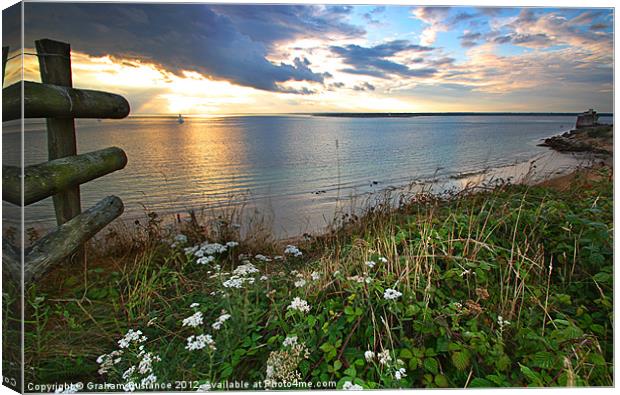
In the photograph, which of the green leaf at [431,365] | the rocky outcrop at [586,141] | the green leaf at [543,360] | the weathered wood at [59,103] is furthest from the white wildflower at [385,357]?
the weathered wood at [59,103]

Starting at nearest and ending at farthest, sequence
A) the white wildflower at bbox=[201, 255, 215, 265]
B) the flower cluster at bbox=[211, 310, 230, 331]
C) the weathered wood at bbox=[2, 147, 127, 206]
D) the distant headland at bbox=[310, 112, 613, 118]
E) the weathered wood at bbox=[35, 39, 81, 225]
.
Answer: the flower cluster at bbox=[211, 310, 230, 331] → the weathered wood at bbox=[2, 147, 127, 206] → the weathered wood at bbox=[35, 39, 81, 225] → the white wildflower at bbox=[201, 255, 215, 265] → the distant headland at bbox=[310, 112, 613, 118]

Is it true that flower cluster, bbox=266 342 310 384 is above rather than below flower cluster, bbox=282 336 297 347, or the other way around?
below

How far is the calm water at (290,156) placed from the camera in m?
3.16

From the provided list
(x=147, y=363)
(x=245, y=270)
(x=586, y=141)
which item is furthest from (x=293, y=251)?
(x=586, y=141)

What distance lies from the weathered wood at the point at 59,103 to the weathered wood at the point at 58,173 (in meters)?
0.26

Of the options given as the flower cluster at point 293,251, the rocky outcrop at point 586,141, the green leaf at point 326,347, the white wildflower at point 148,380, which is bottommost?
the white wildflower at point 148,380

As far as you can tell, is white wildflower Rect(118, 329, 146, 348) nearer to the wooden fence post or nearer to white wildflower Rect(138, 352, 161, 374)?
white wildflower Rect(138, 352, 161, 374)

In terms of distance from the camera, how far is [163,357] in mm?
2867

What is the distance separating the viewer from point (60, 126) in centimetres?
314

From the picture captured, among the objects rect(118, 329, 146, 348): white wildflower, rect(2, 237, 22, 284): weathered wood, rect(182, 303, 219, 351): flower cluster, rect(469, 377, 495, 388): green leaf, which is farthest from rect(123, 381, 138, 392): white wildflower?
rect(469, 377, 495, 388): green leaf

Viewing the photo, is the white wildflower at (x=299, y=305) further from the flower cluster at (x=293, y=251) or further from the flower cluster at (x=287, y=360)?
the flower cluster at (x=293, y=251)

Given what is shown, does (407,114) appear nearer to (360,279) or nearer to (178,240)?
(360,279)

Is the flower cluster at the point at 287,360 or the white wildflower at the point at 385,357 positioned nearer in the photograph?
the white wildflower at the point at 385,357

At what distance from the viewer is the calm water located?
3.16 meters
